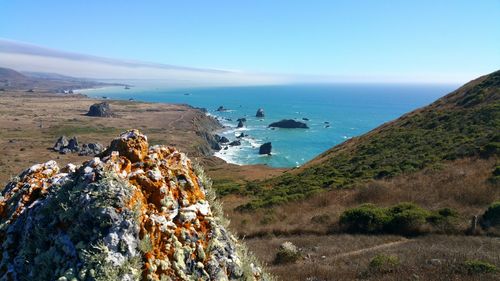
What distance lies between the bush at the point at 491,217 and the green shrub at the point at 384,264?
6.81m

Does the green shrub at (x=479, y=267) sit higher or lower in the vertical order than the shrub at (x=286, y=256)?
higher

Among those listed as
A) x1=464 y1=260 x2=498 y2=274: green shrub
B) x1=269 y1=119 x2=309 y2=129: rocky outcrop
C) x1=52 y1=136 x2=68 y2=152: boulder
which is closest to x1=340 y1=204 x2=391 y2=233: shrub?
x1=464 y1=260 x2=498 y2=274: green shrub

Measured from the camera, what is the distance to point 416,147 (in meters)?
43.9

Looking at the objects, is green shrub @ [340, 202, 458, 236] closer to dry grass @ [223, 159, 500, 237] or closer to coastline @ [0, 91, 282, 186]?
dry grass @ [223, 159, 500, 237]

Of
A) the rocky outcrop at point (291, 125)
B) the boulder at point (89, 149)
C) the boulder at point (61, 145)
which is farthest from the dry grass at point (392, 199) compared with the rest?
the rocky outcrop at point (291, 125)

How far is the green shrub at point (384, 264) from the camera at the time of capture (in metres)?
12.9

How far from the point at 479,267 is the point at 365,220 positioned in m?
8.52

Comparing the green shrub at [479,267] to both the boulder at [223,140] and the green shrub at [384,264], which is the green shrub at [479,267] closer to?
the green shrub at [384,264]

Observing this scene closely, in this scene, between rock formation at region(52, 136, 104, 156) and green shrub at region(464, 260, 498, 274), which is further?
rock formation at region(52, 136, 104, 156)

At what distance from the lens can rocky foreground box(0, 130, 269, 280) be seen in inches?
262

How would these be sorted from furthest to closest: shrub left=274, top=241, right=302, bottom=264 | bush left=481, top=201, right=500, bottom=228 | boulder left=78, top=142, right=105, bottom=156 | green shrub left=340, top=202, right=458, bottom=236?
boulder left=78, top=142, right=105, bottom=156 → green shrub left=340, top=202, right=458, bottom=236 → bush left=481, top=201, right=500, bottom=228 → shrub left=274, top=241, right=302, bottom=264

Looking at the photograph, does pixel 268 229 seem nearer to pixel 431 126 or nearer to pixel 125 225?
pixel 125 225

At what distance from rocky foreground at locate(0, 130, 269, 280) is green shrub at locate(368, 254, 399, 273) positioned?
18.8 ft

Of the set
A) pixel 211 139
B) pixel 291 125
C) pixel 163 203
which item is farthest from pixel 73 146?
pixel 163 203
